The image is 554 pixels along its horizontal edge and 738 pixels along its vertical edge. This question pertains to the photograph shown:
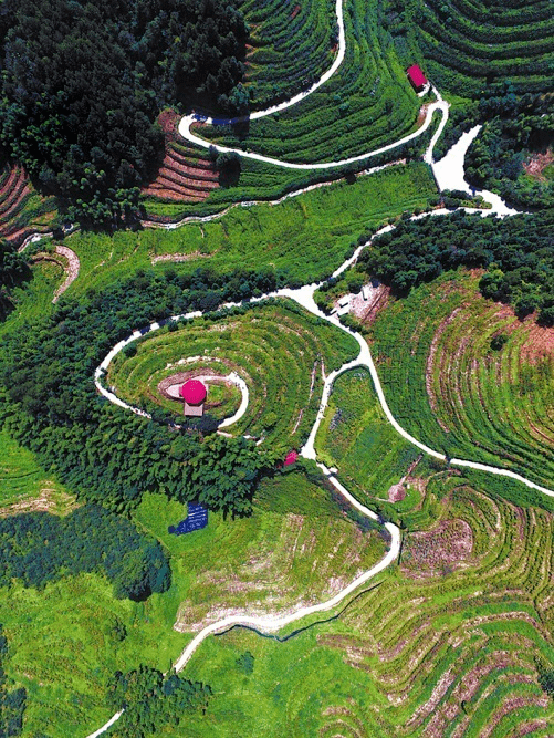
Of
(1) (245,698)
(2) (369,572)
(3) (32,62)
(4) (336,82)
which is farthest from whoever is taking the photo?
(4) (336,82)

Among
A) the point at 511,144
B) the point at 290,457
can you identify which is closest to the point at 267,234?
the point at 290,457

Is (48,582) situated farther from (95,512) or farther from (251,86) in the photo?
(251,86)

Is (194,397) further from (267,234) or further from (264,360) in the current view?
(267,234)

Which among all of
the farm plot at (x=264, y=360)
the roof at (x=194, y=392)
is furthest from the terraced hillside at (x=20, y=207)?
the roof at (x=194, y=392)

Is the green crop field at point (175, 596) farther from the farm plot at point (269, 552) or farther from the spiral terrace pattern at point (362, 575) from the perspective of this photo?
the spiral terrace pattern at point (362, 575)

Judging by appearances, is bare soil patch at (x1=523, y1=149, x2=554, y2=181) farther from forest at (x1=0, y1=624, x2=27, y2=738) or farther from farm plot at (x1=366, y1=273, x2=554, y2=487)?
forest at (x1=0, y1=624, x2=27, y2=738)

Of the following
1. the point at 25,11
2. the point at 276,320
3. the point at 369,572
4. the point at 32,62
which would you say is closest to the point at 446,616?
the point at 369,572

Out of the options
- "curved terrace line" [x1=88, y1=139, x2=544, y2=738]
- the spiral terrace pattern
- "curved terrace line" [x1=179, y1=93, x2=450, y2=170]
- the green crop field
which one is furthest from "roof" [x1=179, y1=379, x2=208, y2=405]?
"curved terrace line" [x1=179, y1=93, x2=450, y2=170]

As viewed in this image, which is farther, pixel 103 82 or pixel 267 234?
pixel 267 234
